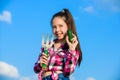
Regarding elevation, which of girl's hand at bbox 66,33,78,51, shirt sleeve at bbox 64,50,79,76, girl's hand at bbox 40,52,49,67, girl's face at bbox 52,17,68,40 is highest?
girl's face at bbox 52,17,68,40

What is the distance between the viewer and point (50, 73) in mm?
1193

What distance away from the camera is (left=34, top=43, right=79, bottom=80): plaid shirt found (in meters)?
1.17

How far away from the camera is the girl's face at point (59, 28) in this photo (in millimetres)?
1252

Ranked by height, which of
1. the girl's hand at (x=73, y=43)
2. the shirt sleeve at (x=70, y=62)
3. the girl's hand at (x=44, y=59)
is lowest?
the shirt sleeve at (x=70, y=62)

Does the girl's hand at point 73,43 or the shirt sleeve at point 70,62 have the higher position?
the girl's hand at point 73,43

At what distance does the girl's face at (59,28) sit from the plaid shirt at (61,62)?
0.06 meters

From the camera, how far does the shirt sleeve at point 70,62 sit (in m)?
1.16

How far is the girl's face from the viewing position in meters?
1.25

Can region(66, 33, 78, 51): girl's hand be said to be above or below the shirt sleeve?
above

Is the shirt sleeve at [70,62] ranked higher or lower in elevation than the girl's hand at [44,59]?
lower

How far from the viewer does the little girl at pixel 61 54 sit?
1.18 m

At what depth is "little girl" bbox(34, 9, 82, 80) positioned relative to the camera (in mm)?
1179

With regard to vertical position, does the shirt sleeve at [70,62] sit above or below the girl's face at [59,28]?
below

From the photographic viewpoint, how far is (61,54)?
3.97ft
